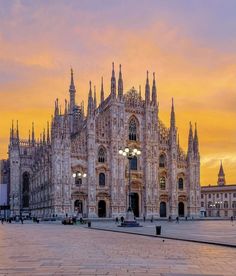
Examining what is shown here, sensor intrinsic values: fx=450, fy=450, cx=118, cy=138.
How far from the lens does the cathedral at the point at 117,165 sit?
72.2m

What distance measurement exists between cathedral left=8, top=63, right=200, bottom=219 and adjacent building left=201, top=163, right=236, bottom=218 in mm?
39659

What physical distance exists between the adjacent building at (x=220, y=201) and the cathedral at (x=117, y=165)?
3966cm

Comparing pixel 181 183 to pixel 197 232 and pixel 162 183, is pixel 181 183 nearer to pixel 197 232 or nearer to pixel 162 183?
pixel 162 183

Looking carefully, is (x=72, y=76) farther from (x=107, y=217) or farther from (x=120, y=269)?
(x=120, y=269)

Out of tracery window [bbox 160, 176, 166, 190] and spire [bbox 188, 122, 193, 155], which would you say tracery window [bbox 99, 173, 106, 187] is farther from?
spire [bbox 188, 122, 193, 155]

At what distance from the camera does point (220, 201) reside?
12594 cm

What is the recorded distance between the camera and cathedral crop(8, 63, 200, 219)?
237 ft

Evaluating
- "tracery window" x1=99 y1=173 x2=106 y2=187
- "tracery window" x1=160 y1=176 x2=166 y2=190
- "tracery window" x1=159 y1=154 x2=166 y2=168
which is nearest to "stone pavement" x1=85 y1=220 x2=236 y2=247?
"tracery window" x1=99 y1=173 x2=106 y2=187

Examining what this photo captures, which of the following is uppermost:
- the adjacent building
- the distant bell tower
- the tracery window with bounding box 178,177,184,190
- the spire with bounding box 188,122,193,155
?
the spire with bounding box 188,122,193,155

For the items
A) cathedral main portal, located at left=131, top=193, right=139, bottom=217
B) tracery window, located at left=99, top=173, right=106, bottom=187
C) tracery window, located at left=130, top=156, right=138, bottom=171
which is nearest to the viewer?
tracery window, located at left=99, top=173, right=106, bottom=187

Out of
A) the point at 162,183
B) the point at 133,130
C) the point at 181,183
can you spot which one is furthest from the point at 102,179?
the point at 181,183

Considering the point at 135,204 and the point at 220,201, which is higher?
the point at 135,204

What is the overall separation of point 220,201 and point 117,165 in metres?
59.2

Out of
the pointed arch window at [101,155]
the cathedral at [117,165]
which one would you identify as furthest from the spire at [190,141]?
the pointed arch window at [101,155]
